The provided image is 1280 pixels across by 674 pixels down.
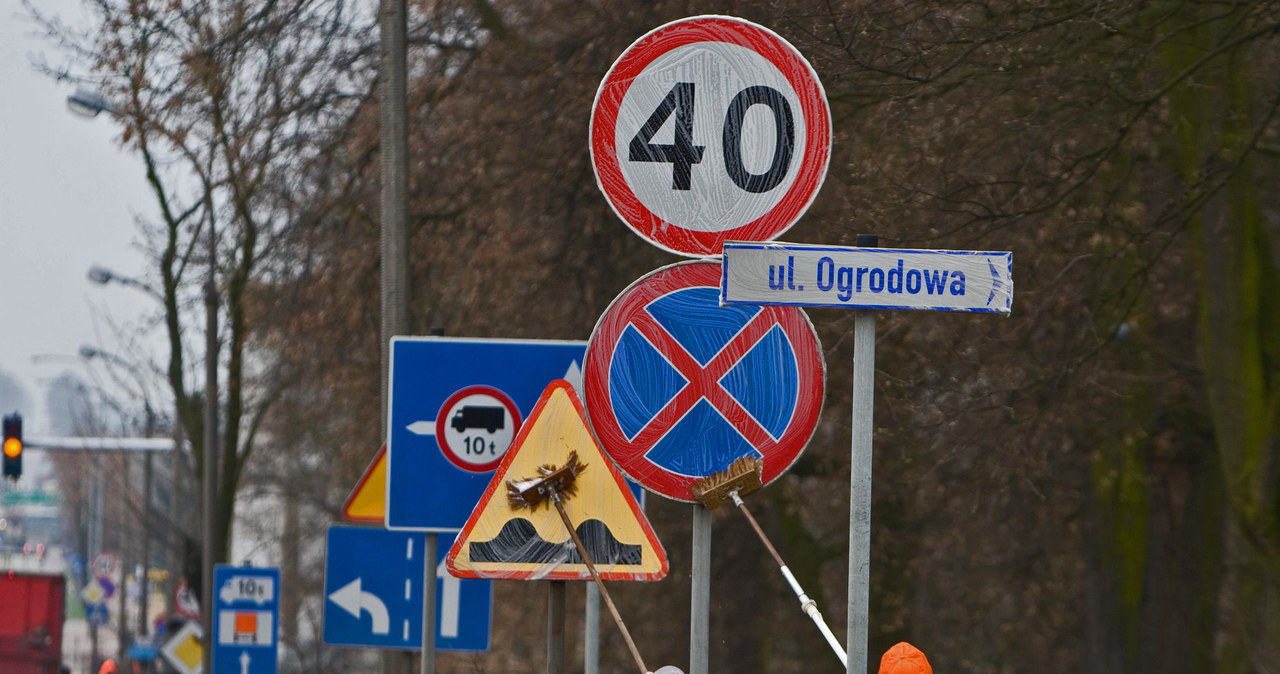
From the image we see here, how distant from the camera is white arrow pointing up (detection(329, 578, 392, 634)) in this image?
25.5 feet

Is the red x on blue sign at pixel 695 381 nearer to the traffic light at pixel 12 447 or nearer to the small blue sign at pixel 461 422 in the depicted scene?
the small blue sign at pixel 461 422

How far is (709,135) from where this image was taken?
12.5ft

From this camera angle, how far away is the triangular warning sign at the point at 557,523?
4316mm

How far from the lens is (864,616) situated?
3230mm

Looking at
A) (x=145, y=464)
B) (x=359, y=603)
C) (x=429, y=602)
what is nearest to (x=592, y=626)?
(x=429, y=602)

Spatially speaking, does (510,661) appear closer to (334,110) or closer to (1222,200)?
(334,110)

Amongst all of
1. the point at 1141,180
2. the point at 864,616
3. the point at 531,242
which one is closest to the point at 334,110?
the point at 531,242

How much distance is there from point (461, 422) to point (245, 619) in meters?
6.85

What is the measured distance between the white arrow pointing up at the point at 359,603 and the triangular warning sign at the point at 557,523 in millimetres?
3563

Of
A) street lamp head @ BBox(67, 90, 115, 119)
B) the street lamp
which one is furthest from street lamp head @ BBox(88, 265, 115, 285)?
street lamp head @ BBox(67, 90, 115, 119)

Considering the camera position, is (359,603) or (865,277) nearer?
(865,277)

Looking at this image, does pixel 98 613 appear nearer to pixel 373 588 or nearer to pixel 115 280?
pixel 115 280

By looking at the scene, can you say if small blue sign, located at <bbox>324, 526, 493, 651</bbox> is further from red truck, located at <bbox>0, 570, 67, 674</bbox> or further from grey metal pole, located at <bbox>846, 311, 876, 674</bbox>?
red truck, located at <bbox>0, 570, 67, 674</bbox>

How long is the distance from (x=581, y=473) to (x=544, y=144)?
8385mm
